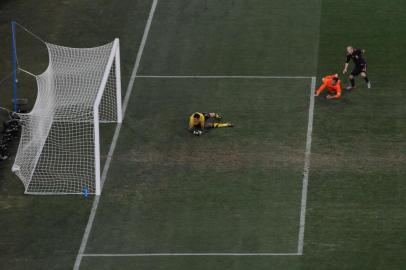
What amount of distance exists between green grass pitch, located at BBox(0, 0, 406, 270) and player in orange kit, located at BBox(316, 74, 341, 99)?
38cm

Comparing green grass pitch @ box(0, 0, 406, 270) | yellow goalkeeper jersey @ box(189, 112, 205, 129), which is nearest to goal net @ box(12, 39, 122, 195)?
green grass pitch @ box(0, 0, 406, 270)

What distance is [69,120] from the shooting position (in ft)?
139

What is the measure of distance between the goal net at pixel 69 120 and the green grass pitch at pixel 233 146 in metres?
0.54

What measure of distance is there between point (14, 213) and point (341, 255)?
8.89 m

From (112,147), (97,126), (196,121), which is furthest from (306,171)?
(97,126)

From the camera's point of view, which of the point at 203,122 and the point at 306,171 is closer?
the point at 306,171

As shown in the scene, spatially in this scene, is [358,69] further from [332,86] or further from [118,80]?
[118,80]

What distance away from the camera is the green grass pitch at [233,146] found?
37156 mm

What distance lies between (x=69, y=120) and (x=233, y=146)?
500 cm

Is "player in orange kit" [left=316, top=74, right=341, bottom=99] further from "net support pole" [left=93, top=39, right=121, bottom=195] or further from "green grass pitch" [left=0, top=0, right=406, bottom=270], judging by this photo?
"net support pole" [left=93, top=39, right=121, bottom=195]

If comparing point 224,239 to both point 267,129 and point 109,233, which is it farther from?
point 267,129

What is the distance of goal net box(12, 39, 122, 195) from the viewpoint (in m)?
39.8

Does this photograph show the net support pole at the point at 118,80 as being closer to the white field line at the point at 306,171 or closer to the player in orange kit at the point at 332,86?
the white field line at the point at 306,171

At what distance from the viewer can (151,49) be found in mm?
46406
